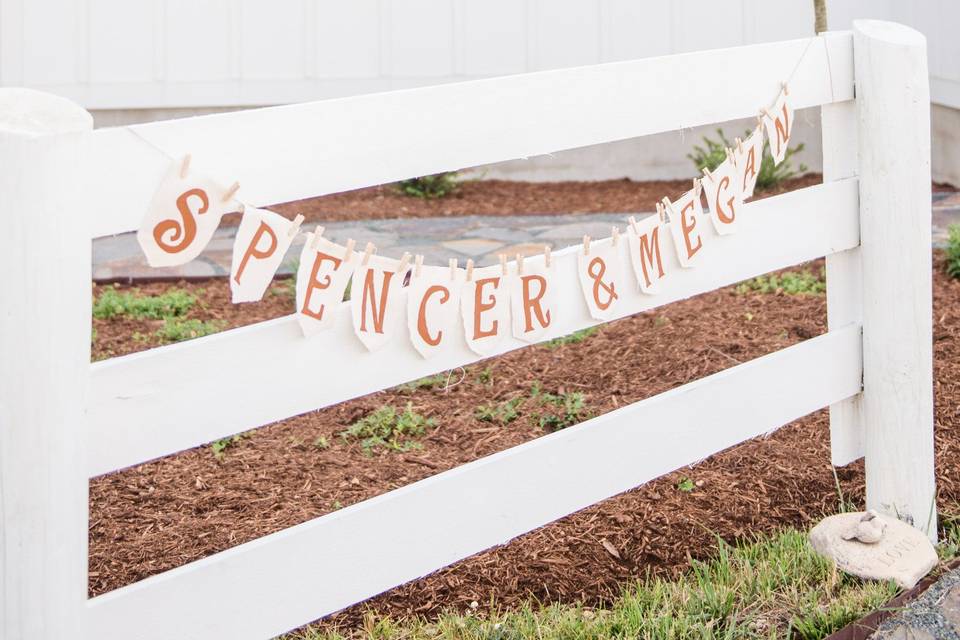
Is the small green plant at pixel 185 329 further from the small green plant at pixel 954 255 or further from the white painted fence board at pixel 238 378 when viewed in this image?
the small green plant at pixel 954 255

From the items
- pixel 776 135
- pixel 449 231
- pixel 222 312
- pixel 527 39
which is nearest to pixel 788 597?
pixel 776 135

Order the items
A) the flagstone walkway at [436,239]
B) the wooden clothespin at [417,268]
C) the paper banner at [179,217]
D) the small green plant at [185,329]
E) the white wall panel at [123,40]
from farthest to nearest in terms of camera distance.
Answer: the white wall panel at [123,40] → the flagstone walkway at [436,239] → the small green plant at [185,329] → the wooden clothespin at [417,268] → the paper banner at [179,217]

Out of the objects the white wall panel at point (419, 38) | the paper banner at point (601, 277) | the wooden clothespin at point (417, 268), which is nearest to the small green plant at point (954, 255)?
the paper banner at point (601, 277)

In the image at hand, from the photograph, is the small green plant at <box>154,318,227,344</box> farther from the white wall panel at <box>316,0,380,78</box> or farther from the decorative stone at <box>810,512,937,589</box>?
the white wall panel at <box>316,0,380,78</box>

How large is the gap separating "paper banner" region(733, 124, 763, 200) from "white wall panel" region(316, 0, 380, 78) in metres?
5.09

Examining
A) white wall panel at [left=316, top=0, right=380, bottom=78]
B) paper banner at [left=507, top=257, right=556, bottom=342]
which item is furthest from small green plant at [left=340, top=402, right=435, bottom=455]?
white wall panel at [left=316, top=0, right=380, bottom=78]

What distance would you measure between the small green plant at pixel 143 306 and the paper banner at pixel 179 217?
3.28 meters

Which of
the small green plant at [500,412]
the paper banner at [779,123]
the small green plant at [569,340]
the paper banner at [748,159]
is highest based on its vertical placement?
the paper banner at [779,123]

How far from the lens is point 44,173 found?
5.94 ft

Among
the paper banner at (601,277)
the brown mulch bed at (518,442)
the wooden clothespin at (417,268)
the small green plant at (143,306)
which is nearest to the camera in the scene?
the wooden clothespin at (417,268)

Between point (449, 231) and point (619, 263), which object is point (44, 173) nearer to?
point (619, 263)

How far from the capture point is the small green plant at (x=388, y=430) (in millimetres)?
3936

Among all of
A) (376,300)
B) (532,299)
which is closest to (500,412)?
(532,299)

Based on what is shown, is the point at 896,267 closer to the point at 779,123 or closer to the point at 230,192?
the point at 779,123
